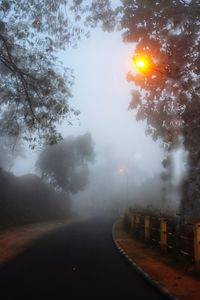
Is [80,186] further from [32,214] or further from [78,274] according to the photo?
[78,274]

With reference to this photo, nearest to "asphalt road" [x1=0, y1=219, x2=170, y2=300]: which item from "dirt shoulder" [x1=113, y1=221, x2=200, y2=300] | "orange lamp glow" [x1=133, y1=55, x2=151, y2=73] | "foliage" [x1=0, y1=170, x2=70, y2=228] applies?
"dirt shoulder" [x1=113, y1=221, x2=200, y2=300]

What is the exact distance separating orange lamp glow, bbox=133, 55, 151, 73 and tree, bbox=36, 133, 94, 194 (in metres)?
42.5

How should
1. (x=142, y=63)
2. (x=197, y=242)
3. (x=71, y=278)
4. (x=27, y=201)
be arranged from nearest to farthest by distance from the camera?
(x=71, y=278), (x=197, y=242), (x=142, y=63), (x=27, y=201)

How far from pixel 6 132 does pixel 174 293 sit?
1185cm

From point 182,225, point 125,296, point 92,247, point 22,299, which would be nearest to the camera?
point 22,299

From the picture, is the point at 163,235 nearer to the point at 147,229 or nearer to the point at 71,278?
the point at 147,229

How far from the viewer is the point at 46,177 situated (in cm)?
6138

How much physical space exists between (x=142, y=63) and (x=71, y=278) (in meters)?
11.3

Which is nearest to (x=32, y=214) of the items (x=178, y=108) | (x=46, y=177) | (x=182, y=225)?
(x=46, y=177)

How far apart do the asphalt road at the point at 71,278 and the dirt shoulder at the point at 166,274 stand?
0.49 metres

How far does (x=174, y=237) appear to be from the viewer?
15422mm

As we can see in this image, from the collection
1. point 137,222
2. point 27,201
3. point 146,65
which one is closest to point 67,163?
point 27,201

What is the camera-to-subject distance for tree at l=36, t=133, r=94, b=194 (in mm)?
60656

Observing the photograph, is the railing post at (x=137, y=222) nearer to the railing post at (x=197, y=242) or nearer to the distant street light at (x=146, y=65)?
the distant street light at (x=146, y=65)
